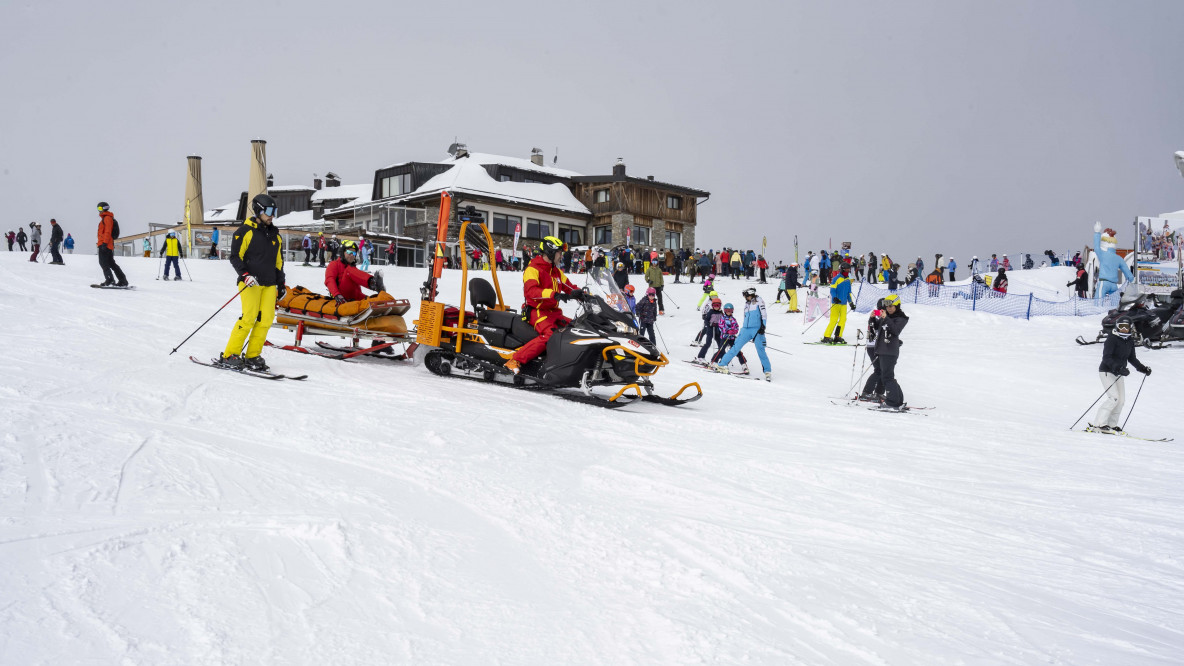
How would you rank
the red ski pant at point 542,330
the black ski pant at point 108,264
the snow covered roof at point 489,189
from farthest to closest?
the snow covered roof at point 489,189 → the black ski pant at point 108,264 → the red ski pant at point 542,330

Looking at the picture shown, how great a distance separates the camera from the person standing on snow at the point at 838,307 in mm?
15742

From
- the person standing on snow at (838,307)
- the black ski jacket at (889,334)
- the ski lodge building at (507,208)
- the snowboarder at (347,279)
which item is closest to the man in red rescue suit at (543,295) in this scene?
the snowboarder at (347,279)

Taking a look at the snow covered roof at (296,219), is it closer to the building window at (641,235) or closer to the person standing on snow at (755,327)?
the building window at (641,235)

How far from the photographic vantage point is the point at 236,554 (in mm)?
2764

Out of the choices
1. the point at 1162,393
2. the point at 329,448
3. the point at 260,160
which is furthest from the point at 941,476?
the point at 260,160

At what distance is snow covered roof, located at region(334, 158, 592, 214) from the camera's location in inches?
1471

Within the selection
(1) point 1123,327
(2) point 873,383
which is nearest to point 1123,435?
(1) point 1123,327

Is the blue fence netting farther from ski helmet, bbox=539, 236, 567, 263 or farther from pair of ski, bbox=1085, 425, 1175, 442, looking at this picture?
ski helmet, bbox=539, 236, 567, 263

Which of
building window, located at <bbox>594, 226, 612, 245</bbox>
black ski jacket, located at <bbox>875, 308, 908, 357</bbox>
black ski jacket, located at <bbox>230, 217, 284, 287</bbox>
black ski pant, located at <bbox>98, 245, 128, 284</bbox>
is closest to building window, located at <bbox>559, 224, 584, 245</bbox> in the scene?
building window, located at <bbox>594, 226, 612, 245</bbox>

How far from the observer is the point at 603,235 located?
137 feet

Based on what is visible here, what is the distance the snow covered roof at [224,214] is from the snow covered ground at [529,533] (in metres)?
51.0

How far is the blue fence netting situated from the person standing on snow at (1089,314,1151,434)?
10.2 metres

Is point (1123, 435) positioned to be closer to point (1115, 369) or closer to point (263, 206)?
point (1115, 369)

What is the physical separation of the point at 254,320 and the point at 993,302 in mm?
19389
